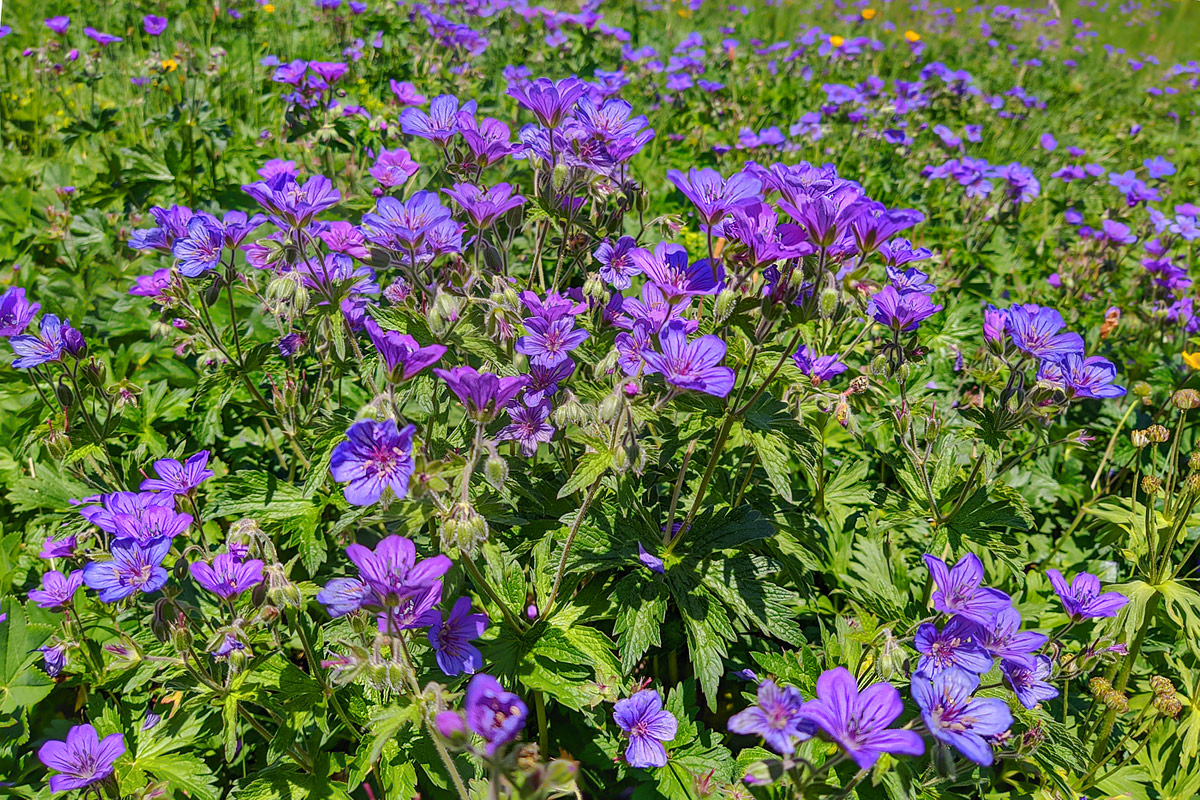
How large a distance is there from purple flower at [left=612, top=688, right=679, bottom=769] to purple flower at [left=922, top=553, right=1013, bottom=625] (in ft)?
2.70

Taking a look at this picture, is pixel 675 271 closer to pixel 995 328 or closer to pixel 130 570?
pixel 995 328

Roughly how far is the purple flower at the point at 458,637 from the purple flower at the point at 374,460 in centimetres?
42

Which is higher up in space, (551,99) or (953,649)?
(551,99)

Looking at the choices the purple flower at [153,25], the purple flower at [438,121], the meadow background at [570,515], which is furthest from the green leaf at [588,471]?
the purple flower at [153,25]

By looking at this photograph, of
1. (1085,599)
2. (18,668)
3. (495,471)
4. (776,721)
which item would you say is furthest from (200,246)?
(1085,599)

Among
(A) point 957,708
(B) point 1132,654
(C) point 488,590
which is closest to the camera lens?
(A) point 957,708

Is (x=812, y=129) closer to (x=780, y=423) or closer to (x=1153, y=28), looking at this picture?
(x=780, y=423)

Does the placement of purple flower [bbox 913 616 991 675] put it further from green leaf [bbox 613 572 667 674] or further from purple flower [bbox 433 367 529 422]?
purple flower [bbox 433 367 529 422]

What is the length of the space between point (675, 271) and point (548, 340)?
1.34ft

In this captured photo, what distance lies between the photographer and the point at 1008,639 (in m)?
1.73

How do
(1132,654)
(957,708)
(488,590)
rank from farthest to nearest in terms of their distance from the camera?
(1132,654), (488,590), (957,708)

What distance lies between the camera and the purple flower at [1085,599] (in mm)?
2137

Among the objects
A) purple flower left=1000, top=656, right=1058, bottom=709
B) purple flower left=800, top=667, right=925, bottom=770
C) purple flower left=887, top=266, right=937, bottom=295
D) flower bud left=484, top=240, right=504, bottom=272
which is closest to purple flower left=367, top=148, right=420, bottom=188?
flower bud left=484, top=240, right=504, bottom=272

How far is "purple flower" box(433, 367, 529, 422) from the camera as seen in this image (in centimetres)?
163
